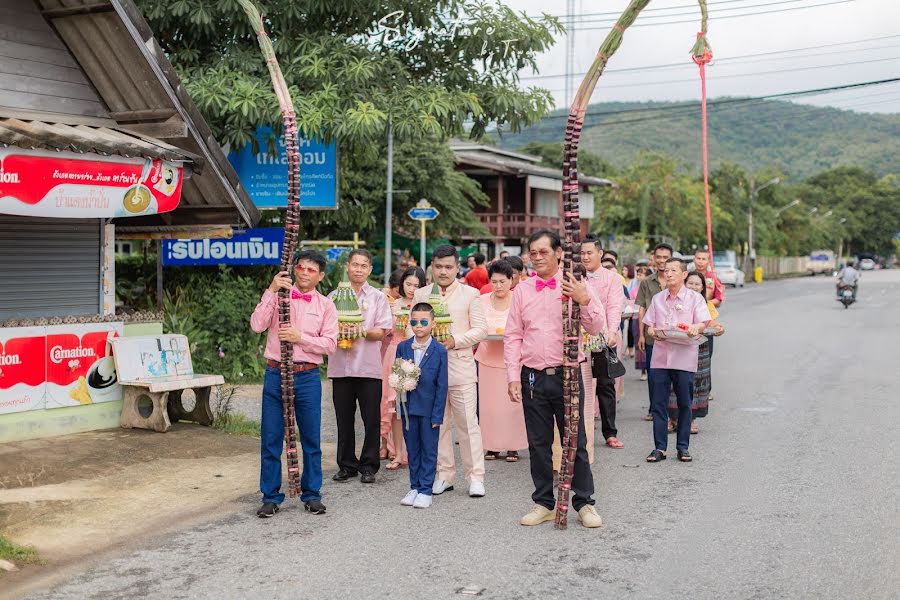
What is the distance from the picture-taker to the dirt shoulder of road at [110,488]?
638cm

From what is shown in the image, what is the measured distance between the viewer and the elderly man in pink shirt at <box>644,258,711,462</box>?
902 centimetres

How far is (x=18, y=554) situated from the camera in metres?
6.00

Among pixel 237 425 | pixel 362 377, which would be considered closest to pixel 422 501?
pixel 362 377

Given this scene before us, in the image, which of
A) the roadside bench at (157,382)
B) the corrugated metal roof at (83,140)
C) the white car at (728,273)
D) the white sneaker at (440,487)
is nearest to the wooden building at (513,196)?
the white car at (728,273)

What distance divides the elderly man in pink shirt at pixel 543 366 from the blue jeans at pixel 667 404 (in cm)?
232

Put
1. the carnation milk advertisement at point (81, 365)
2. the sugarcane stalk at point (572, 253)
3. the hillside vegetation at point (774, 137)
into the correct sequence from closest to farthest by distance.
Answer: the sugarcane stalk at point (572, 253) < the carnation milk advertisement at point (81, 365) < the hillside vegetation at point (774, 137)

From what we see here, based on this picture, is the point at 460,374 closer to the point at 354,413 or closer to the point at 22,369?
the point at 354,413

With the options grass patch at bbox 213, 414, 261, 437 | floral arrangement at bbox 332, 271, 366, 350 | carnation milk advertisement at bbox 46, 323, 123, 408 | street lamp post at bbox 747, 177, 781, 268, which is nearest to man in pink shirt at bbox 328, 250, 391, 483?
floral arrangement at bbox 332, 271, 366, 350

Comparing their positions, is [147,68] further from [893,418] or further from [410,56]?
[893,418]

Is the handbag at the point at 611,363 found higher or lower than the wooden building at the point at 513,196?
lower

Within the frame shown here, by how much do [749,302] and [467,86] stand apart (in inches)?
1032

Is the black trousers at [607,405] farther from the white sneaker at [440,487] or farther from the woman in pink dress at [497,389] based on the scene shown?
the white sneaker at [440,487]

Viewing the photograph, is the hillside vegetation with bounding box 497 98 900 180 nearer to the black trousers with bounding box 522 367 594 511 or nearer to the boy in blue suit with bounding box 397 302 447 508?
the boy in blue suit with bounding box 397 302 447 508

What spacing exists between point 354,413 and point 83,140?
329 cm
